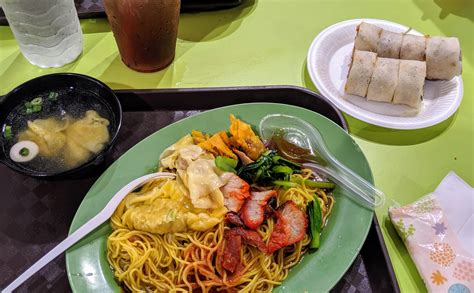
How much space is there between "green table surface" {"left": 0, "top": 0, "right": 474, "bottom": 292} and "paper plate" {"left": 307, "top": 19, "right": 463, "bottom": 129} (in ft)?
0.18

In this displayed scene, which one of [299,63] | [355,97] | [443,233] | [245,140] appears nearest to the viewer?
[443,233]

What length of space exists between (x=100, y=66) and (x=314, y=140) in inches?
40.2

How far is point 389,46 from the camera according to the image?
1.91 meters

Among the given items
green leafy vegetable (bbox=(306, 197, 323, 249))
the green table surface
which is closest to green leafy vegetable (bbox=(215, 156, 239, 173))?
green leafy vegetable (bbox=(306, 197, 323, 249))

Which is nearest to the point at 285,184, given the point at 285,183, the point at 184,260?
the point at 285,183

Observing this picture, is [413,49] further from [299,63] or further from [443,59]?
[299,63]

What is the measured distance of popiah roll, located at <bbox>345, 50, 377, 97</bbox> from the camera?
1.80 m

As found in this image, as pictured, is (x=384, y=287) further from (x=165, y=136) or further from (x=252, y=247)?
(x=165, y=136)

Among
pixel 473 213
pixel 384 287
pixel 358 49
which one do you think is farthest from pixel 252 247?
pixel 358 49

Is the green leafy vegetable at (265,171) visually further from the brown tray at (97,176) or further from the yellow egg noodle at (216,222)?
the brown tray at (97,176)

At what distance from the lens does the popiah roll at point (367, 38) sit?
191 centimetres

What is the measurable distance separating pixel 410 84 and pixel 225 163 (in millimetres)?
848

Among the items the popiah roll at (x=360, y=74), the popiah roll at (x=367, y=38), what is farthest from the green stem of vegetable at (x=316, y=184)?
the popiah roll at (x=367, y=38)

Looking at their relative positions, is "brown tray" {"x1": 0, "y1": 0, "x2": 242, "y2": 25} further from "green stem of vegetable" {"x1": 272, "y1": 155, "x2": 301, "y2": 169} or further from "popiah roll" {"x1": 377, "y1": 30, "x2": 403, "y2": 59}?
"green stem of vegetable" {"x1": 272, "y1": 155, "x2": 301, "y2": 169}
